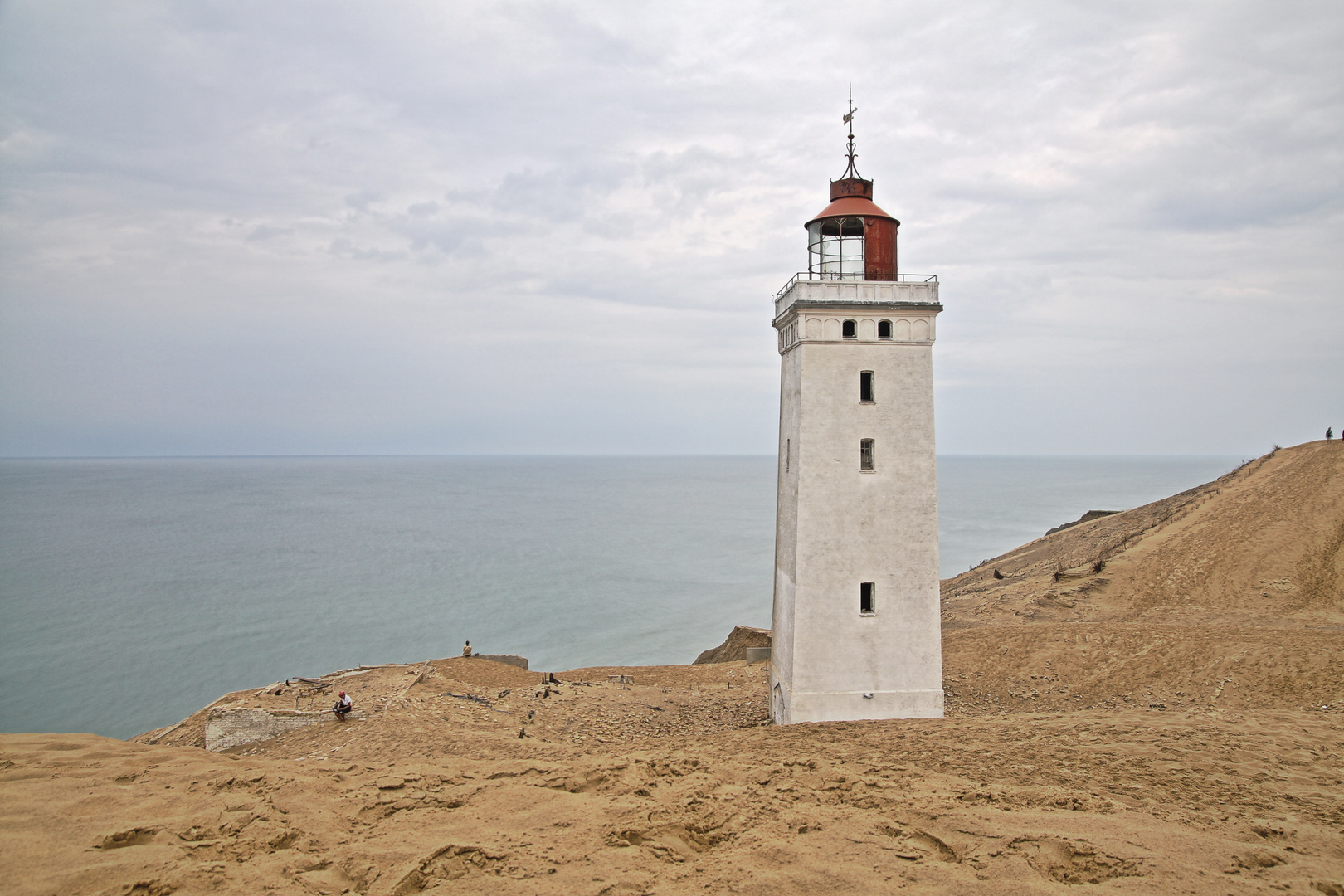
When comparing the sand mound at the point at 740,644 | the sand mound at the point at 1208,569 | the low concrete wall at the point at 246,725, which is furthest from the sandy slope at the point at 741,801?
the sand mound at the point at 740,644

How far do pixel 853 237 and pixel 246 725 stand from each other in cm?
1793

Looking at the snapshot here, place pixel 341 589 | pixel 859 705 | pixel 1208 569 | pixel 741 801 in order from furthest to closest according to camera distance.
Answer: pixel 341 589
pixel 1208 569
pixel 859 705
pixel 741 801

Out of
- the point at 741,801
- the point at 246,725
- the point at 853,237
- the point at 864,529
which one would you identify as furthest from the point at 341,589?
the point at 741,801

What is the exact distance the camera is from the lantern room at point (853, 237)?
52.7 ft

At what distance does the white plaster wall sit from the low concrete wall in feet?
38.2

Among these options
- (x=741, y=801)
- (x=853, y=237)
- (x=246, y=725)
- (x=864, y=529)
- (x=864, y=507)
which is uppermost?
(x=853, y=237)

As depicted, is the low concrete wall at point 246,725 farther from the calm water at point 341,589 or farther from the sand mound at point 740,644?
the calm water at point 341,589

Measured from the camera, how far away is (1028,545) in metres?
43.7

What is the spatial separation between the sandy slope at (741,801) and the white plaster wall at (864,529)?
1571mm

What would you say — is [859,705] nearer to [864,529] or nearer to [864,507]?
[864,529]

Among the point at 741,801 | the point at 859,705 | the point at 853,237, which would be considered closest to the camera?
the point at 741,801

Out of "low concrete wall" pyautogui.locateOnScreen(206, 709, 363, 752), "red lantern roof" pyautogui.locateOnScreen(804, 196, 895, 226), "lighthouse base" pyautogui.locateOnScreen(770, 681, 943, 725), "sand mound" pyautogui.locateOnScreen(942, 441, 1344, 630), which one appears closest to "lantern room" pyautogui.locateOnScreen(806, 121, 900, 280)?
"red lantern roof" pyautogui.locateOnScreen(804, 196, 895, 226)

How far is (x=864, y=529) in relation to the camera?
50.6 ft

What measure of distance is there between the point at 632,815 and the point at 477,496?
144 metres
